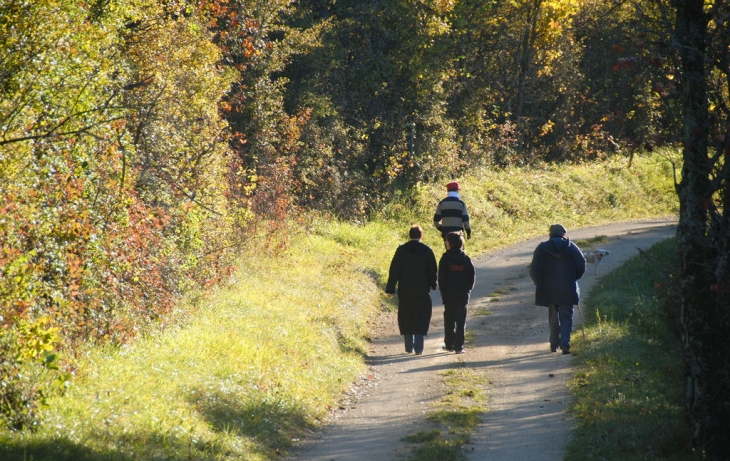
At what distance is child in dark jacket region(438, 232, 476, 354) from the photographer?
13.3 m

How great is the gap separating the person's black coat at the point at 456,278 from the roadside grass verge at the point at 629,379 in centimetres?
201

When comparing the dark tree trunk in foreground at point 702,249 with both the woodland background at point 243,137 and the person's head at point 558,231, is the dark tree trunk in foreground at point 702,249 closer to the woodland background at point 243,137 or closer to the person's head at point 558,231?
the woodland background at point 243,137

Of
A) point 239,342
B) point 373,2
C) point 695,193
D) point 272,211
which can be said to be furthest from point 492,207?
point 695,193

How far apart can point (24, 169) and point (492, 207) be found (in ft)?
72.3

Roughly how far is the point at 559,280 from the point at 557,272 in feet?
0.43

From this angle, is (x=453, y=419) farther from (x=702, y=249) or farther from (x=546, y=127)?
(x=546, y=127)

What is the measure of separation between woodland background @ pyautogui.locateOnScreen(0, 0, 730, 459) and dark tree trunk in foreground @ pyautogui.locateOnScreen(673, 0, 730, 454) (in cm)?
2

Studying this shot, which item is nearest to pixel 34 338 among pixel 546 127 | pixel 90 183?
pixel 90 183

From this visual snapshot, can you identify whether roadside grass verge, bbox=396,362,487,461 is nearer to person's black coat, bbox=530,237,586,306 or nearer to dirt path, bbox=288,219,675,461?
dirt path, bbox=288,219,675,461

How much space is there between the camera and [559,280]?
42.9 ft

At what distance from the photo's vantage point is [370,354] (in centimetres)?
1364

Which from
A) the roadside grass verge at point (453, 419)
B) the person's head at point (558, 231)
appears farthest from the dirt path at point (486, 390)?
the person's head at point (558, 231)

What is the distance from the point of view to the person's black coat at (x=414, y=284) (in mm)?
13273

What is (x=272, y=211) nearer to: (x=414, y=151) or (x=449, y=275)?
(x=449, y=275)
